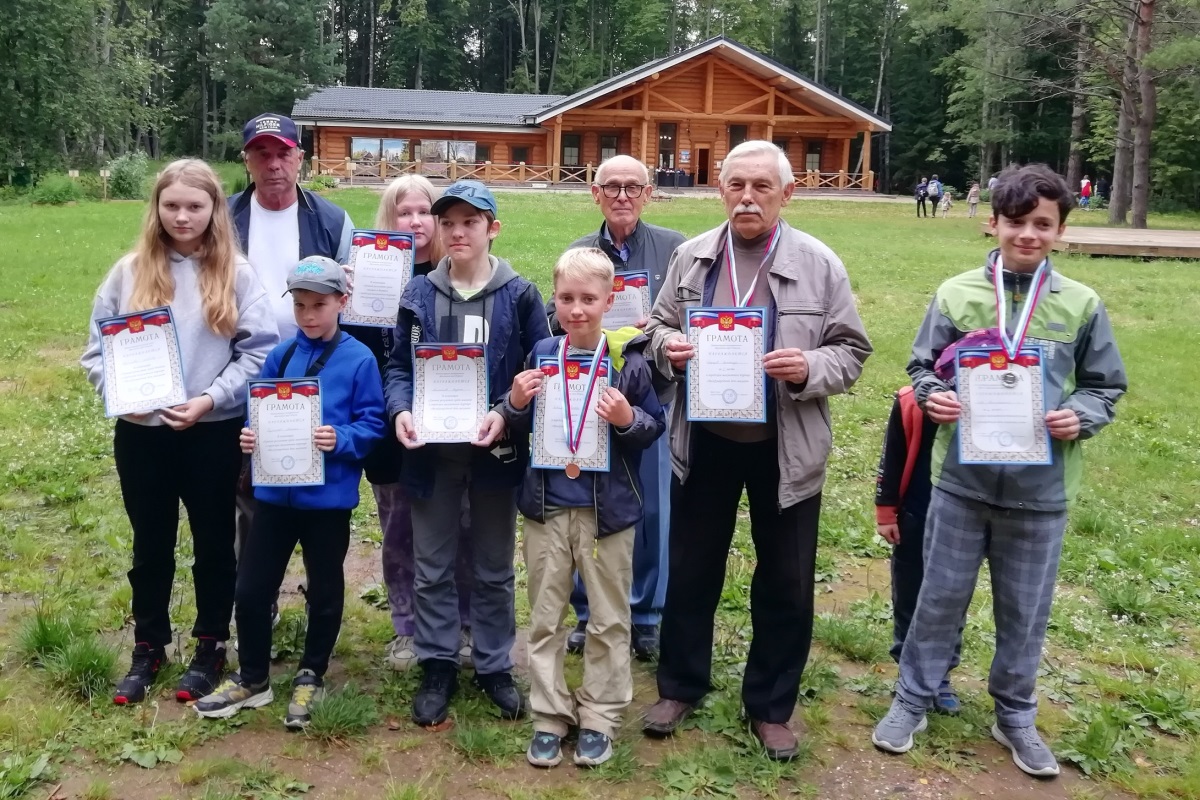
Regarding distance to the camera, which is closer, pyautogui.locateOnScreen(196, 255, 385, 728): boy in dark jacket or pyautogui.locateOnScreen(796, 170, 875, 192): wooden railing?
pyautogui.locateOnScreen(196, 255, 385, 728): boy in dark jacket

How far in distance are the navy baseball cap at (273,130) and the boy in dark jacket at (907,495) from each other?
254 centimetres

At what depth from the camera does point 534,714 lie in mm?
3291

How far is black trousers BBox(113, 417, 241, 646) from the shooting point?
338 centimetres

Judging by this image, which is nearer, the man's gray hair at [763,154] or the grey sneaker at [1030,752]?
the man's gray hair at [763,154]

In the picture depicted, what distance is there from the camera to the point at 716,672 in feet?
12.6

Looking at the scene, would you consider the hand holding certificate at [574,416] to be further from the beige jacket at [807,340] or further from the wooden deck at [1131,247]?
the wooden deck at [1131,247]

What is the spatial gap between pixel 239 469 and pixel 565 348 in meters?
1.36

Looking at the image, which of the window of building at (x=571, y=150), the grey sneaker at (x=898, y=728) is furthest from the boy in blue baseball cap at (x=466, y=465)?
the window of building at (x=571, y=150)

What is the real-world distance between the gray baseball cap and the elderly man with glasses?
3.49 ft

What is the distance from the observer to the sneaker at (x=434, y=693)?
3.43m

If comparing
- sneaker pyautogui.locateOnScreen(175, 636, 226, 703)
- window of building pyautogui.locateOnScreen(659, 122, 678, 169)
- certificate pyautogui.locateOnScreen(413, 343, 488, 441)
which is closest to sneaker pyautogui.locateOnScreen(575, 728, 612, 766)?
certificate pyautogui.locateOnScreen(413, 343, 488, 441)

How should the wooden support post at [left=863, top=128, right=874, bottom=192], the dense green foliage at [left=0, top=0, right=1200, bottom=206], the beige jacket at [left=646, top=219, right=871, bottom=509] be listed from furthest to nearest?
1. the wooden support post at [left=863, top=128, right=874, bottom=192]
2. the dense green foliage at [left=0, top=0, right=1200, bottom=206]
3. the beige jacket at [left=646, top=219, right=871, bottom=509]

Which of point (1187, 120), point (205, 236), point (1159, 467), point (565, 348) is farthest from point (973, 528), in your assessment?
point (1187, 120)

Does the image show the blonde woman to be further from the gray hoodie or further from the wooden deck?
the wooden deck
